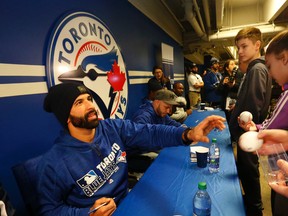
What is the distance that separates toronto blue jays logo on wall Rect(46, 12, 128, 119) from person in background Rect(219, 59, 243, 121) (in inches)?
65.8

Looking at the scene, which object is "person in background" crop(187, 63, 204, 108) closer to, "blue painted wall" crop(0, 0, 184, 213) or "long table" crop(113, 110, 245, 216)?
"blue painted wall" crop(0, 0, 184, 213)

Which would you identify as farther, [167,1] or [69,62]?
[167,1]

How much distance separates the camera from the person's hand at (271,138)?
40.3 inches

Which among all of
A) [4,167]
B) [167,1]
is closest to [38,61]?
[4,167]

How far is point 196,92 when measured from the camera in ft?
18.0

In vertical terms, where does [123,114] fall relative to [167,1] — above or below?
below

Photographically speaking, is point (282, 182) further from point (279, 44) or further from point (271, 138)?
point (279, 44)

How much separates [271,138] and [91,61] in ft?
5.76

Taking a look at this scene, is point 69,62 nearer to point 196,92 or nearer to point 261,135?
point 261,135

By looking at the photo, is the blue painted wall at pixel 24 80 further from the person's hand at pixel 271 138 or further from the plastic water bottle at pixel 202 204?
the person's hand at pixel 271 138

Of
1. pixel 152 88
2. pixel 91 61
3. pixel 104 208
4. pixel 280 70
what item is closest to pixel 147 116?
pixel 91 61

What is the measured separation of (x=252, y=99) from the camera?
65.9 inches

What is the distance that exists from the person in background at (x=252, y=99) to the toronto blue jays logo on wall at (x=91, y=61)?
1.40 meters

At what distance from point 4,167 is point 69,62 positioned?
3.24ft
